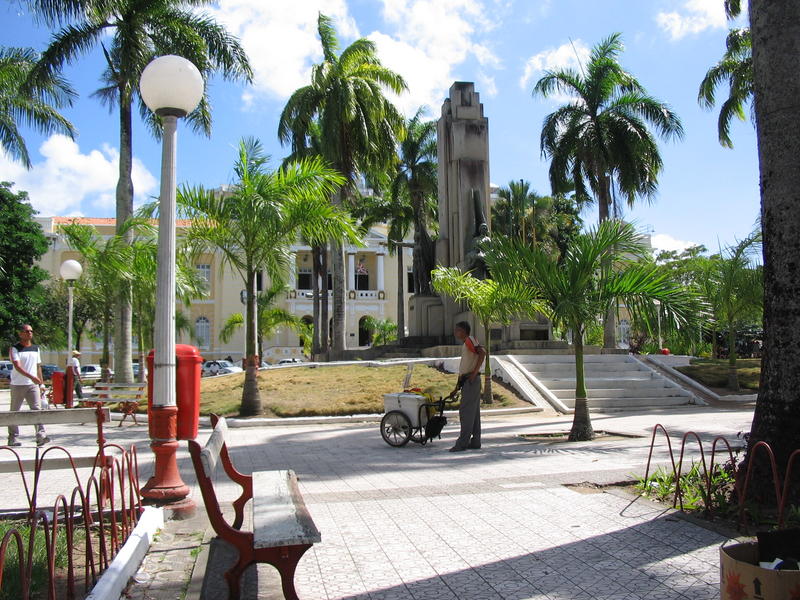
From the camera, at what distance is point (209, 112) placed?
21.9 m

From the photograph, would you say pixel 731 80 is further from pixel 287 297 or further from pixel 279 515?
pixel 287 297

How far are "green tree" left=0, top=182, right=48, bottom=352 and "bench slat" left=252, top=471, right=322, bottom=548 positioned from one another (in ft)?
106

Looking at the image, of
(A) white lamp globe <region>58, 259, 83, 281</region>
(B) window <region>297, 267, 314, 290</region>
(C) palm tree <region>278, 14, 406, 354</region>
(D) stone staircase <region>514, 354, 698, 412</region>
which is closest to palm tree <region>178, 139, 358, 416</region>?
(A) white lamp globe <region>58, 259, 83, 281</region>

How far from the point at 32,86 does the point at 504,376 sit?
14.8 m

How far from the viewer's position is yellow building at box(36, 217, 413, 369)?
191 feet

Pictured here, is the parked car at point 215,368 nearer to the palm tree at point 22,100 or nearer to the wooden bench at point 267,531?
the palm tree at point 22,100

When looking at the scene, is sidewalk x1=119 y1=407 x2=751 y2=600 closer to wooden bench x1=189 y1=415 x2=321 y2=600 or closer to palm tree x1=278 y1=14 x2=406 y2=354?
wooden bench x1=189 y1=415 x2=321 y2=600

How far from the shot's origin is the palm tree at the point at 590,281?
10.1m

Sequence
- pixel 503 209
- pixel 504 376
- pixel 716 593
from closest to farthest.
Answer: pixel 716 593 < pixel 504 376 < pixel 503 209

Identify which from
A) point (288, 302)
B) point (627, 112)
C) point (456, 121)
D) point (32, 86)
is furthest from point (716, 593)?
point (288, 302)

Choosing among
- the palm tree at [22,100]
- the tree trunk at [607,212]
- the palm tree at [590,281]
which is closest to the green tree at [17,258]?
the palm tree at [22,100]

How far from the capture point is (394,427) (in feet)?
33.9

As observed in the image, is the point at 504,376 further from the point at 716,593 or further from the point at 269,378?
the point at 716,593

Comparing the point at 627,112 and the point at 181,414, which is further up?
the point at 627,112
